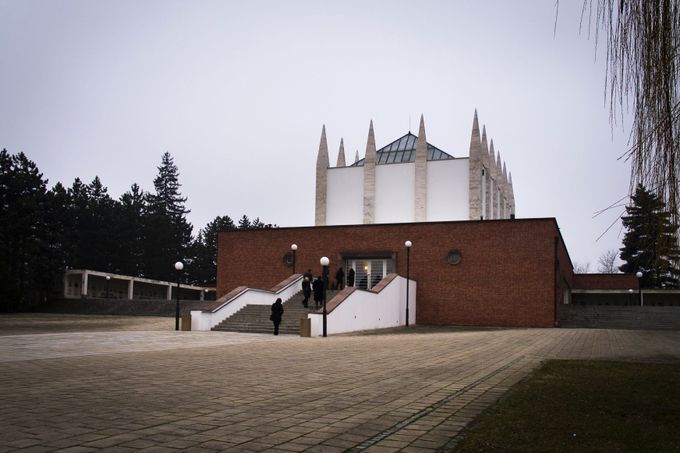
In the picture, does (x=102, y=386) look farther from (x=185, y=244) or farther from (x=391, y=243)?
(x=185, y=244)

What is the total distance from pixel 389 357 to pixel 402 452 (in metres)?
8.35

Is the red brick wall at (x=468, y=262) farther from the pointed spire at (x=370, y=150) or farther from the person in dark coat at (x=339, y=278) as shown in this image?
the pointed spire at (x=370, y=150)

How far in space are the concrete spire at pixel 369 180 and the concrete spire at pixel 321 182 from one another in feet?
13.5

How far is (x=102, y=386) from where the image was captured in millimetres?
8367

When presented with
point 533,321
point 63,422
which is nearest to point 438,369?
point 63,422

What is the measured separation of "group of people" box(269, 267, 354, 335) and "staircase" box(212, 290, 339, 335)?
0.52 m

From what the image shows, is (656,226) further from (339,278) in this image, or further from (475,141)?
(475,141)

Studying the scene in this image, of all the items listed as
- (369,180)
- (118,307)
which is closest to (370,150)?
(369,180)

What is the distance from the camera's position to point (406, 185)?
51688 mm

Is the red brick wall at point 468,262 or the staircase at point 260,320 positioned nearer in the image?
the staircase at point 260,320

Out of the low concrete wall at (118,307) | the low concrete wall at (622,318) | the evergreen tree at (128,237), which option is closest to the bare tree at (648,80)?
the low concrete wall at (622,318)

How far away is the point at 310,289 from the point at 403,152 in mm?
30073

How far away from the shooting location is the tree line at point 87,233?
1957 inches

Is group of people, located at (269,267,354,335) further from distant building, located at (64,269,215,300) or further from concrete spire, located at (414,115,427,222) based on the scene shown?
distant building, located at (64,269,215,300)
